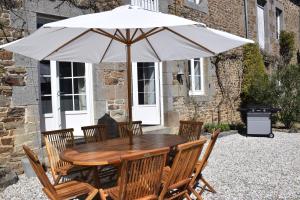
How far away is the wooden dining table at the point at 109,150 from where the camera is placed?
3.71 meters

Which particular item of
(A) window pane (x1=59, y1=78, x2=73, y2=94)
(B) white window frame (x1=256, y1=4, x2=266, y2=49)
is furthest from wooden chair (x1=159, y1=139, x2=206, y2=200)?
(B) white window frame (x1=256, y1=4, x2=266, y2=49)

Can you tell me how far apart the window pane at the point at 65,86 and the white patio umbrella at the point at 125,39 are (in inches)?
81.3

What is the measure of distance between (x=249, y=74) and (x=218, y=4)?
2.75 m

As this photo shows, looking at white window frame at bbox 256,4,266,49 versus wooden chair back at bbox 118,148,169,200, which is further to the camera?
white window frame at bbox 256,4,266,49

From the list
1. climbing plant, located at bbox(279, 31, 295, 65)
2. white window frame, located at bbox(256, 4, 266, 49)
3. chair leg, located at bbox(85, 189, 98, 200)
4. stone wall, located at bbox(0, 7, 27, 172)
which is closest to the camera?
chair leg, located at bbox(85, 189, 98, 200)

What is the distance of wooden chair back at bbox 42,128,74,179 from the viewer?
474cm

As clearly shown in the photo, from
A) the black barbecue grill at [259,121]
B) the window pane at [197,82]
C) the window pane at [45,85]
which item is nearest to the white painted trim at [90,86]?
the window pane at [45,85]

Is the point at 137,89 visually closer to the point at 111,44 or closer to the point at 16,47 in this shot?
the point at 111,44

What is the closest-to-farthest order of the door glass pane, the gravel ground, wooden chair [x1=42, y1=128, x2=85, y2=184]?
wooden chair [x1=42, y1=128, x2=85, y2=184] → the gravel ground → the door glass pane

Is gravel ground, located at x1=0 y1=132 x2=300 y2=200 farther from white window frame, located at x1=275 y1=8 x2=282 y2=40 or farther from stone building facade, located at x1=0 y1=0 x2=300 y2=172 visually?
white window frame, located at x1=275 y1=8 x2=282 y2=40

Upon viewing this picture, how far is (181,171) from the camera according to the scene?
3770 millimetres

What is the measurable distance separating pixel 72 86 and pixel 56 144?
287cm

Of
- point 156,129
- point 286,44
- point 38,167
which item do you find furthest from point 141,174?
point 286,44

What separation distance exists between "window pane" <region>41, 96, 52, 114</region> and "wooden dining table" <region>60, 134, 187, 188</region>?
263 centimetres
